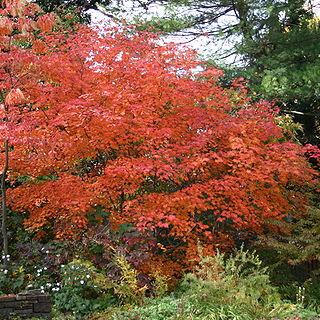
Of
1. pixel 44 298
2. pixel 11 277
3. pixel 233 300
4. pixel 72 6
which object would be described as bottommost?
pixel 233 300

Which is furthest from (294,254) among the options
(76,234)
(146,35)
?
(146,35)

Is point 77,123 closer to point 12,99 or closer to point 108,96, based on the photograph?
point 108,96

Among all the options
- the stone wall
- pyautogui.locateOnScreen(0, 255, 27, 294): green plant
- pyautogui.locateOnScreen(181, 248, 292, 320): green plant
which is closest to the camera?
pyautogui.locateOnScreen(181, 248, 292, 320): green plant

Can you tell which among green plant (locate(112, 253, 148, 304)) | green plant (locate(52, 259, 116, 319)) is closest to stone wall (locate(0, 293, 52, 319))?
green plant (locate(52, 259, 116, 319))

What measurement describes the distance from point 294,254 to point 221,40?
7.25m

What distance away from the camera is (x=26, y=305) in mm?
6641

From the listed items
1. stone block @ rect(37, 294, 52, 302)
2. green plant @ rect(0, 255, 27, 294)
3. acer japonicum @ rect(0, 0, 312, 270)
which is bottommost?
stone block @ rect(37, 294, 52, 302)

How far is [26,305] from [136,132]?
331 cm

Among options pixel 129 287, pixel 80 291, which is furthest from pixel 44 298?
pixel 129 287

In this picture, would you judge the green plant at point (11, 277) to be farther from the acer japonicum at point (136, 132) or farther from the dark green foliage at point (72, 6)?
the dark green foliage at point (72, 6)

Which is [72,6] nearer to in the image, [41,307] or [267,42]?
[267,42]

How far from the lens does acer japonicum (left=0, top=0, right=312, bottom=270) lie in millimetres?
7516

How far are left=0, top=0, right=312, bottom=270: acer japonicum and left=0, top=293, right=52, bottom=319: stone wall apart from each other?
1661mm

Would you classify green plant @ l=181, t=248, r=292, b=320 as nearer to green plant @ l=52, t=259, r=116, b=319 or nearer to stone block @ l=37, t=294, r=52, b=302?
green plant @ l=52, t=259, r=116, b=319
